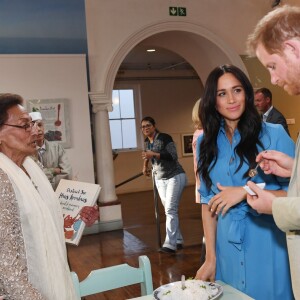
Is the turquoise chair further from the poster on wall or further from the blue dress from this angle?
the poster on wall

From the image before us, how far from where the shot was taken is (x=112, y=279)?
182 cm

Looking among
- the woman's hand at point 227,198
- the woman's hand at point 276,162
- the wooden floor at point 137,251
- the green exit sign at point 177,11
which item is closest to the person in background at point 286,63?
the woman's hand at point 276,162

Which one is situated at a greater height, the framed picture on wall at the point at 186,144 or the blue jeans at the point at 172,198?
the framed picture on wall at the point at 186,144

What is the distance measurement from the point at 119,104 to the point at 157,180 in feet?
23.7

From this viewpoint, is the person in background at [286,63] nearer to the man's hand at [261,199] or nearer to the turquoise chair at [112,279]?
the man's hand at [261,199]

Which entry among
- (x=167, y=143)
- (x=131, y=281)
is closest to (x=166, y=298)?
(x=131, y=281)

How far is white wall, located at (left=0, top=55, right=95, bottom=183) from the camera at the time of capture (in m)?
5.78

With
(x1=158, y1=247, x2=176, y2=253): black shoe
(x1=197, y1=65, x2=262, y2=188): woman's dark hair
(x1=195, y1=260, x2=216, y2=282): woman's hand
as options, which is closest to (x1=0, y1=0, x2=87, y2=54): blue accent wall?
(x1=158, y1=247, x2=176, y2=253): black shoe

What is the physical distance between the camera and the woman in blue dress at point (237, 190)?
→ 5.85 feet

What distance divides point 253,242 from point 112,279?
0.64 metres

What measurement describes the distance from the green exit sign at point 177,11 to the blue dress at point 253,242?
5088 mm

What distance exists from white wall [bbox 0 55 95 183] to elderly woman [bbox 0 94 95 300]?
439 centimetres

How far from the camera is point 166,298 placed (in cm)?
146

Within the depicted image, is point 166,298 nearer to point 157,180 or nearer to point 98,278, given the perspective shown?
point 98,278
